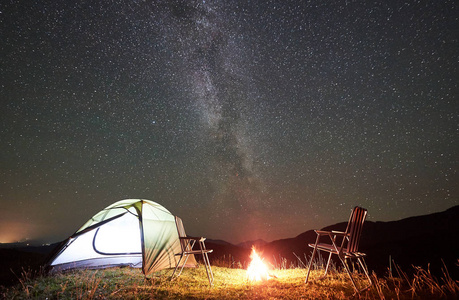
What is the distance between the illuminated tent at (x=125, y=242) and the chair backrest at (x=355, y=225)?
4181 millimetres

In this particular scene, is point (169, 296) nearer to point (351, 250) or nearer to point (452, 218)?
Result: point (351, 250)

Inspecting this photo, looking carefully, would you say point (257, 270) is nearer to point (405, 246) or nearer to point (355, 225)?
point (355, 225)

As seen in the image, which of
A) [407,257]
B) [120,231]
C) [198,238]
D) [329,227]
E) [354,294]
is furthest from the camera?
[329,227]

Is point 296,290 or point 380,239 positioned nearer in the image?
point 296,290

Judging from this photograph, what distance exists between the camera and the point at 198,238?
4.80m

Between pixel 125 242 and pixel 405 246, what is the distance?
3781cm

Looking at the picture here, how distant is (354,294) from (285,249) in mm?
38850

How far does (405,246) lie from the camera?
32.1 m

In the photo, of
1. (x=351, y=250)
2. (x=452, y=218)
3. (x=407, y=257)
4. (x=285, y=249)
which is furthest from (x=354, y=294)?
(x=452, y=218)

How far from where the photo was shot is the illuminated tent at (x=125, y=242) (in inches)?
226

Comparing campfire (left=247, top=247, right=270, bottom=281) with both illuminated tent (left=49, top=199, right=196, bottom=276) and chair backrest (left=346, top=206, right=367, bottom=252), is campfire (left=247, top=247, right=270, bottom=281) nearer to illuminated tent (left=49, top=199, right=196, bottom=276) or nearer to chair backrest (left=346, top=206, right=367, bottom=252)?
chair backrest (left=346, top=206, right=367, bottom=252)

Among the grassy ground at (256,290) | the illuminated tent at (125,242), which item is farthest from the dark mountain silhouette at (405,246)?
the grassy ground at (256,290)

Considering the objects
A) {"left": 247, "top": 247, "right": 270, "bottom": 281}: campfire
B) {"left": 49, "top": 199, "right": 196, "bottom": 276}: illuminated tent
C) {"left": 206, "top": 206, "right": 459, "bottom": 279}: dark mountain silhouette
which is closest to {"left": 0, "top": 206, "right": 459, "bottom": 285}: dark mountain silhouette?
{"left": 206, "top": 206, "right": 459, "bottom": 279}: dark mountain silhouette

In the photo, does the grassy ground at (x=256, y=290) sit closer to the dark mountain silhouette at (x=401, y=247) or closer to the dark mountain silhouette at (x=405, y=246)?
the dark mountain silhouette at (x=401, y=247)
